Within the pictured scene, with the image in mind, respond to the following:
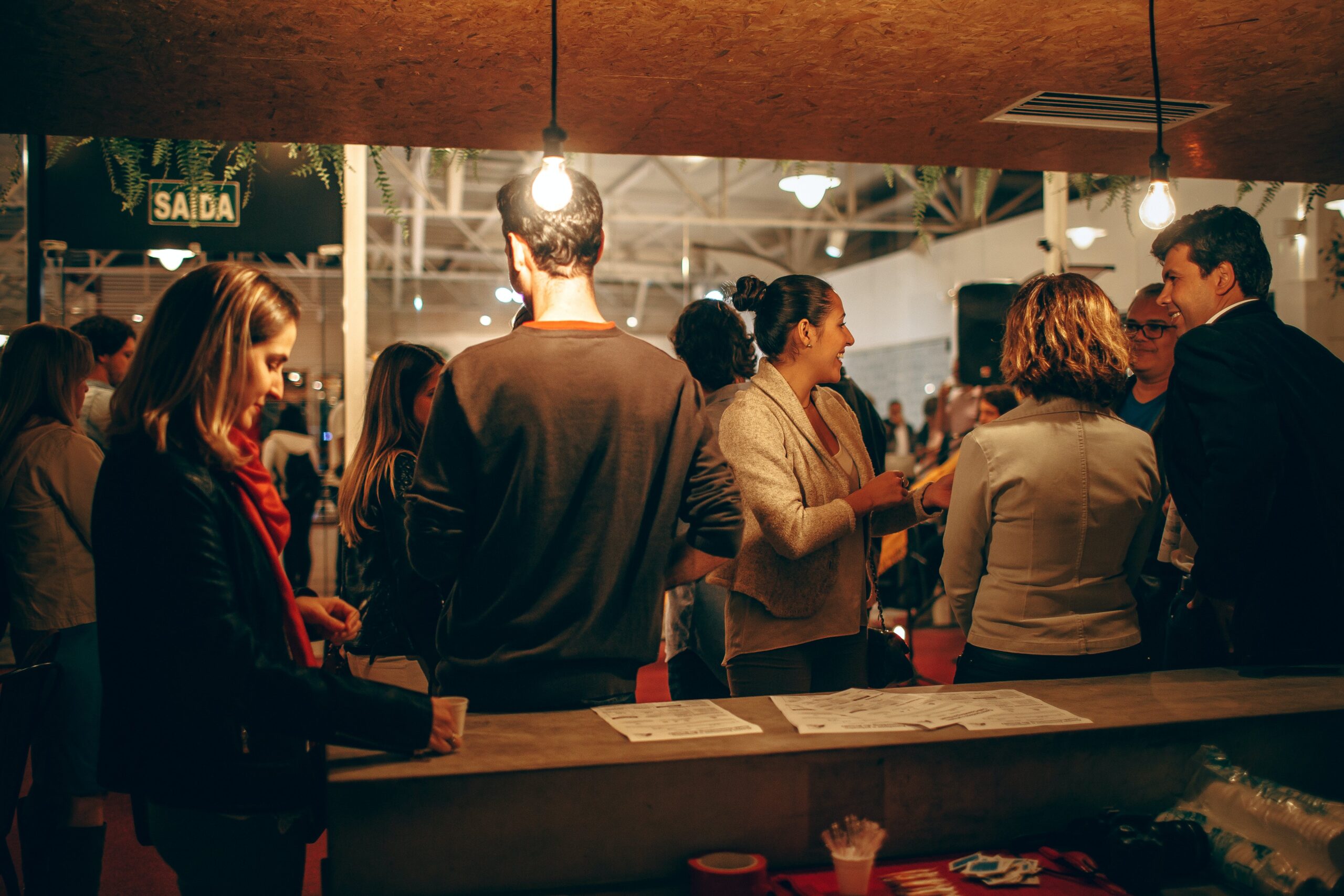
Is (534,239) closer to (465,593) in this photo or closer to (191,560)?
(465,593)

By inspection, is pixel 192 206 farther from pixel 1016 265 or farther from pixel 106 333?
pixel 1016 265

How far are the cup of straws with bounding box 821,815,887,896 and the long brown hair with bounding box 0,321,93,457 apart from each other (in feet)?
7.97

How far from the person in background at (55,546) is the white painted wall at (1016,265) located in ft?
12.6

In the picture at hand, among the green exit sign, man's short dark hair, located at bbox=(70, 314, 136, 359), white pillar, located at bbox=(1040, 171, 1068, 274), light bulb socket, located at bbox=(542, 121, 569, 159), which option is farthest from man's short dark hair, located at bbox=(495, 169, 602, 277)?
white pillar, located at bbox=(1040, 171, 1068, 274)

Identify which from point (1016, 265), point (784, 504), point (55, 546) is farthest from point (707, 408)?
point (1016, 265)

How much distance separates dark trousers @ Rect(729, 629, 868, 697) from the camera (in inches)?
87.3

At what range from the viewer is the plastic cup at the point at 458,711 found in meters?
1.46

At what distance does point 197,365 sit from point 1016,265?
35.4ft

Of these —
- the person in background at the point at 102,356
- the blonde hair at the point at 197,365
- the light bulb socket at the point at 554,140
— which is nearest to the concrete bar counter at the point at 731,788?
the blonde hair at the point at 197,365

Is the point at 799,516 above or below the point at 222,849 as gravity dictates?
above

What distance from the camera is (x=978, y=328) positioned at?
5719 mm

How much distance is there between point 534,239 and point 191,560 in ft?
2.38

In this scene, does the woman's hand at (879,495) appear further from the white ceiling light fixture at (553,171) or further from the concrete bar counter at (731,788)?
the white ceiling light fixture at (553,171)

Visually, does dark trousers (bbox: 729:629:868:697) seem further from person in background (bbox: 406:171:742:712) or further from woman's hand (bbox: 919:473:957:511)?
person in background (bbox: 406:171:742:712)
